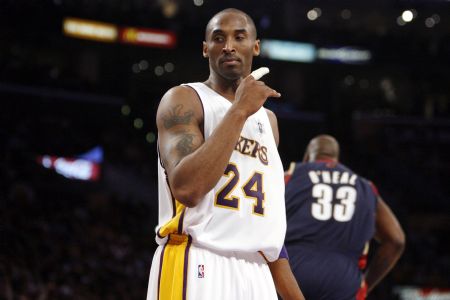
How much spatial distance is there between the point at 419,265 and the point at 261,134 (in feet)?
59.0

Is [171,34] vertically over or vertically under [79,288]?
over

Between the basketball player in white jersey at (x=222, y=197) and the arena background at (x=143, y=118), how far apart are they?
6568 millimetres

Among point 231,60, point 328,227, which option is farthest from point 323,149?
point 231,60

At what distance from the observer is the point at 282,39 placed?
29.5 meters

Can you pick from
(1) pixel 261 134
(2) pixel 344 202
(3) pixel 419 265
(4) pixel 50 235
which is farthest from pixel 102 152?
(1) pixel 261 134

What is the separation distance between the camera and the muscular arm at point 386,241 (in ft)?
20.7

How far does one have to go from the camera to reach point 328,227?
5914mm

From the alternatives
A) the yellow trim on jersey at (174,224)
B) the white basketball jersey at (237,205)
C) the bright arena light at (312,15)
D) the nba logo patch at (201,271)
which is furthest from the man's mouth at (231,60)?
the bright arena light at (312,15)

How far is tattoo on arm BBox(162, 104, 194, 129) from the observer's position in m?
3.39

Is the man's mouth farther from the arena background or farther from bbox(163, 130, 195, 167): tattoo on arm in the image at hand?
the arena background

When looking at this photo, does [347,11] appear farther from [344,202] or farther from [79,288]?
[344,202]

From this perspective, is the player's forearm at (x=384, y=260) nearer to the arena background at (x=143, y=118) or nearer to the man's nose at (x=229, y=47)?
the man's nose at (x=229, y=47)

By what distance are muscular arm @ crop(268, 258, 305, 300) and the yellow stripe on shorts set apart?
0.56 metres

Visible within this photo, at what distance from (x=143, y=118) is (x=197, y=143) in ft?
67.9
